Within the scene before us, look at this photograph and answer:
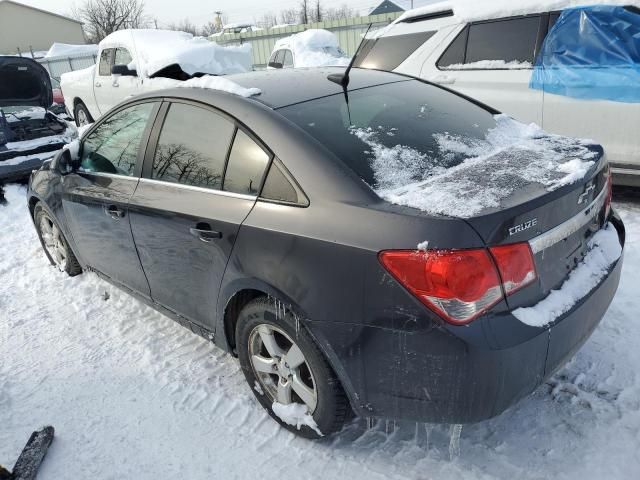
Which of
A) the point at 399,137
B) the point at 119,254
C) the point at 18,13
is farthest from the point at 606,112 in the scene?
the point at 18,13

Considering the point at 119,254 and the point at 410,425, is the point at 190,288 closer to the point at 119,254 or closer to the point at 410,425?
the point at 119,254

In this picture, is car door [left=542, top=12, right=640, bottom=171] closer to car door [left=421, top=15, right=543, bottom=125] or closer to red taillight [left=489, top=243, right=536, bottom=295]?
car door [left=421, top=15, right=543, bottom=125]

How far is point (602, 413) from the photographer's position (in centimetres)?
229

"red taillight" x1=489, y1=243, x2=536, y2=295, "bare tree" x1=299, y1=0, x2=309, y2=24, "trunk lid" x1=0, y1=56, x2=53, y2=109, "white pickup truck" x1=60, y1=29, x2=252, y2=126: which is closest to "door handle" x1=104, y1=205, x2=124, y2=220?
"red taillight" x1=489, y1=243, x2=536, y2=295

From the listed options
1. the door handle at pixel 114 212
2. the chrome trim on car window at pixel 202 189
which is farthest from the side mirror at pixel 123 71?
the chrome trim on car window at pixel 202 189

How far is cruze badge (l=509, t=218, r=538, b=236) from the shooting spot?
1.75 metres

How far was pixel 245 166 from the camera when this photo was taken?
2.30 metres

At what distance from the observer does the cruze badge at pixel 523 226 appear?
1.75 m

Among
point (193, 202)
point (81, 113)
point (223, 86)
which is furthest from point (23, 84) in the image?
point (193, 202)

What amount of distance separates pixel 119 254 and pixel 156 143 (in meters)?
0.81

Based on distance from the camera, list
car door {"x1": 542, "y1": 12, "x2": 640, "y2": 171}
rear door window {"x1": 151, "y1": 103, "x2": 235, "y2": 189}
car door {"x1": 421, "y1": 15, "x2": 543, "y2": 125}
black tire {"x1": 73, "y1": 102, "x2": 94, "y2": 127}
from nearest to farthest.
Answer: rear door window {"x1": 151, "y1": 103, "x2": 235, "y2": 189}, car door {"x1": 542, "y1": 12, "x2": 640, "y2": 171}, car door {"x1": 421, "y1": 15, "x2": 543, "y2": 125}, black tire {"x1": 73, "y1": 102, "x2": 94, "y2": 127}

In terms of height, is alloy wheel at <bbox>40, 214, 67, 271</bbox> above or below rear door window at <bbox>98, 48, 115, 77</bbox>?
below

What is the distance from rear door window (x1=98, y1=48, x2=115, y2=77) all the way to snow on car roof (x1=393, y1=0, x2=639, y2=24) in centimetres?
658

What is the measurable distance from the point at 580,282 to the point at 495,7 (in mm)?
3956
